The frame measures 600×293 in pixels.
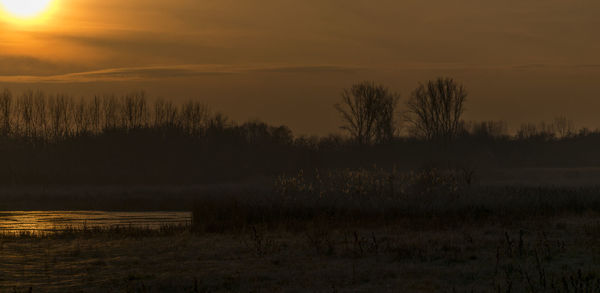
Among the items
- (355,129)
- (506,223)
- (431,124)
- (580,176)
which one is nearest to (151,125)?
(355,129)

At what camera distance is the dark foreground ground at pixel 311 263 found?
13.2 metres

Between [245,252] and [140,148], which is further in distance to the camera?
[140,148]

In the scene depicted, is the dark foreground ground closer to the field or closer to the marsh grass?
the field

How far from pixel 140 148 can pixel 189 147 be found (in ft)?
22.7

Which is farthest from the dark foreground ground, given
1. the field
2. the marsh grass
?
the marsh grass

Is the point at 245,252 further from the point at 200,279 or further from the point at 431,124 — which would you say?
the point at 431,124

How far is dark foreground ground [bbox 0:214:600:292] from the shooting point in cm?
1321

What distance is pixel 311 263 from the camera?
16.1 metres

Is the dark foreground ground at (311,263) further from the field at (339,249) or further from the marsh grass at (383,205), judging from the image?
the marsh grass at (383,205)

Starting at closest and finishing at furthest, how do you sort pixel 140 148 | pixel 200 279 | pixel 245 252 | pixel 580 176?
pixel 200 279 → pixel 245 252 → pixel 580 176 → pixel 140 148

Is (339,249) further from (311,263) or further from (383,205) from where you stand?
(383,205)

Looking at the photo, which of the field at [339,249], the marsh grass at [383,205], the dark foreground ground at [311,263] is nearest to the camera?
the dark foreground ground at [311,263]

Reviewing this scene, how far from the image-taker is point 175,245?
20.1 m

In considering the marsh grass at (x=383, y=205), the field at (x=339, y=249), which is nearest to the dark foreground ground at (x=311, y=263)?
the field at (x=339, y=249)
